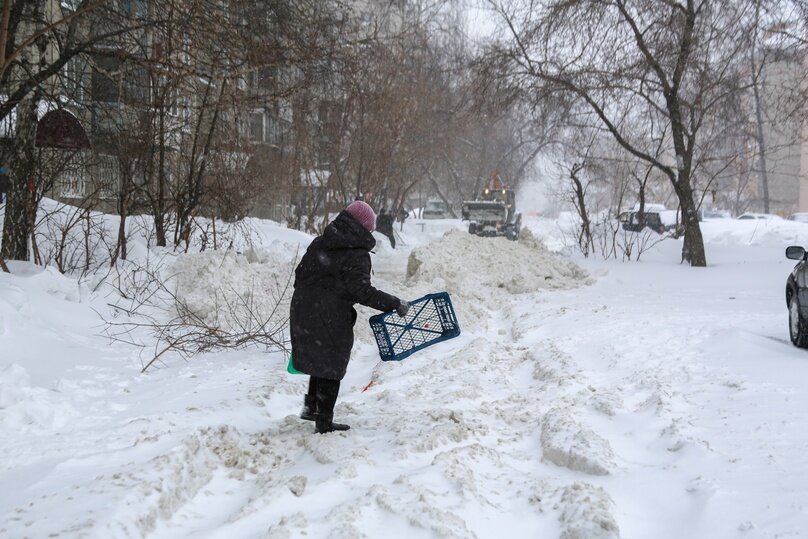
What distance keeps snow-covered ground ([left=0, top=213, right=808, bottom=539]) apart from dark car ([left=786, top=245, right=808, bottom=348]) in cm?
19

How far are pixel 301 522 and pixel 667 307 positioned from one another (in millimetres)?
8591

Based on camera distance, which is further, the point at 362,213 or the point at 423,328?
the point at 423,328

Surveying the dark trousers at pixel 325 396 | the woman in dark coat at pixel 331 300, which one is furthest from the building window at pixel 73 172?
the dark trousers at pixel 325 396

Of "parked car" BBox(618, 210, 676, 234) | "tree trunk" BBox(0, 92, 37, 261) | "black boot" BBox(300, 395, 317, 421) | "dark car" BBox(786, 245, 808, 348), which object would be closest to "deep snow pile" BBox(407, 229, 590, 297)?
"dark car" BBox(786, 245, 808, 348)

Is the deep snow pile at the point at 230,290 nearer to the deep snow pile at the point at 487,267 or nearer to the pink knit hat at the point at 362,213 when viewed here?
the deep snow pile at the point at 487,267

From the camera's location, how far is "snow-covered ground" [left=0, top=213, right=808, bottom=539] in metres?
3.51

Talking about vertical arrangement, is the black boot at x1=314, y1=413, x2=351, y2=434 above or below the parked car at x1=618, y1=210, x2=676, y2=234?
below

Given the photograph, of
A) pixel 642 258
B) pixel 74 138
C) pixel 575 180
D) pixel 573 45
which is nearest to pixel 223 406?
pixel 74 138

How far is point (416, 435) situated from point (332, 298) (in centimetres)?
105

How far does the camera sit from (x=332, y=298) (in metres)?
4.90

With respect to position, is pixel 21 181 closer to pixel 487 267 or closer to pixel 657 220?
pixel 487 267

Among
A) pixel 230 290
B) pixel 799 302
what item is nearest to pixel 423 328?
pixel 230 290

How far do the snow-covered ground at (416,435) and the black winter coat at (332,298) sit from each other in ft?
1.67

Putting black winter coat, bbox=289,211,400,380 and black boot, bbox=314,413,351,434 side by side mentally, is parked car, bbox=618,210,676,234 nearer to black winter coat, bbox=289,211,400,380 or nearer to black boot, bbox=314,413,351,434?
black winter coat, bbox=289,211,400,380
